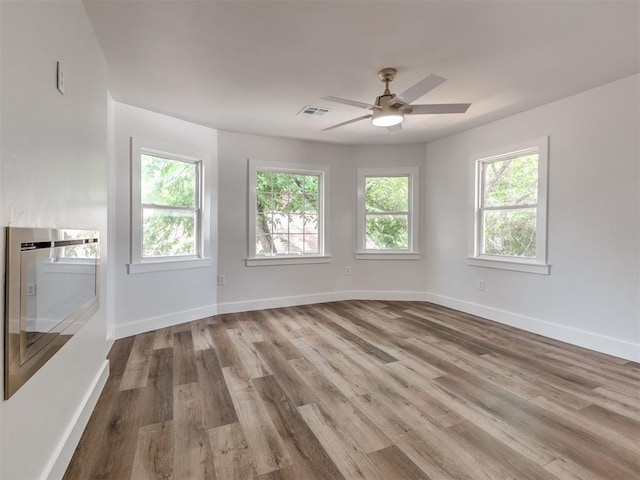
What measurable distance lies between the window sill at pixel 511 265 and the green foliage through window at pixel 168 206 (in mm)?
3670

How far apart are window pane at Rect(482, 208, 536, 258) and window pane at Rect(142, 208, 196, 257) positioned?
3827mm

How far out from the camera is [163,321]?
3.71 meters

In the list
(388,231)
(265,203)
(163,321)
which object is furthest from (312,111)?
(163,321)

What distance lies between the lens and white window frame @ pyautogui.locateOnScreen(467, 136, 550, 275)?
3473mm

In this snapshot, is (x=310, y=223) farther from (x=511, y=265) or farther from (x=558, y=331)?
(x=558, y=331)

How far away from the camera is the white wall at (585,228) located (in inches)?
112

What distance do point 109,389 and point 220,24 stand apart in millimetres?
2604

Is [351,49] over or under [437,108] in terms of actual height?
over

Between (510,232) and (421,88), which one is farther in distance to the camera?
(510,232)

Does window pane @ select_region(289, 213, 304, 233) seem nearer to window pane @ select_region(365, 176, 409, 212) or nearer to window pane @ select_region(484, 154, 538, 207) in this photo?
window pane @ select_region(365, 176, 409, 212)

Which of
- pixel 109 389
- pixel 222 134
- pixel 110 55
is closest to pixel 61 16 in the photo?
pixel 110 55

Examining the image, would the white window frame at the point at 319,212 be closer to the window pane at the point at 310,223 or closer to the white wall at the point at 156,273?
the window pane at the point at 310,223

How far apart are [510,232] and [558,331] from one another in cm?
121

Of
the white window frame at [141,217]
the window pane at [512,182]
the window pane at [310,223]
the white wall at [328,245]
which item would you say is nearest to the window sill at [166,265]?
the white window frame at [141,217]
